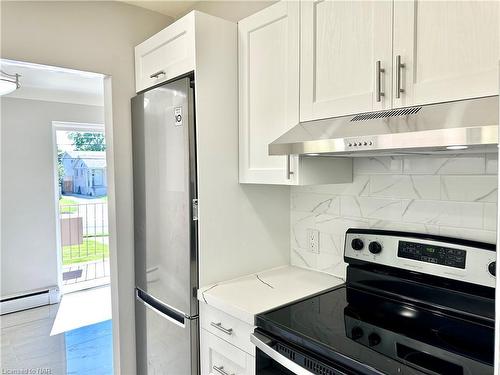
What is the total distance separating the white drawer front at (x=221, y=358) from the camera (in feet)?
4.83

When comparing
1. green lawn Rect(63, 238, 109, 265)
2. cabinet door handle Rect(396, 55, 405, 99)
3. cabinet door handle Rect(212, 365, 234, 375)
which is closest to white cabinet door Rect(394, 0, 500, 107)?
cabinet door handle Rect(396, 55, 405, 99)

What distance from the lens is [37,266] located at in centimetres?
420

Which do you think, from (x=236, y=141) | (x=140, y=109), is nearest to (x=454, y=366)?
(x=236, y=141)

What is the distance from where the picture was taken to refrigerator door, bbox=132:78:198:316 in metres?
1.69

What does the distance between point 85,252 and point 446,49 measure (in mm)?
4846

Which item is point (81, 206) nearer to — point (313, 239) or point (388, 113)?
point (313, 239)

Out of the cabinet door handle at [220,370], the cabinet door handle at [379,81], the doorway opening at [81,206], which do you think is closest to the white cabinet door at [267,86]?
the cabinet door handle at [379,81]

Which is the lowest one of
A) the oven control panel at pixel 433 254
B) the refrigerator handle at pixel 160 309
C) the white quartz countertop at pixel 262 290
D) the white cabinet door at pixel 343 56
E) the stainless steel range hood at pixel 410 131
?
the refrigerator handle at pixel 160 309

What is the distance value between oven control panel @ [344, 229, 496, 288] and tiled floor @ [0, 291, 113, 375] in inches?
84.5

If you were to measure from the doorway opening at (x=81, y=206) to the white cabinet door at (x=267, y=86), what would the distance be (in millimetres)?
3220

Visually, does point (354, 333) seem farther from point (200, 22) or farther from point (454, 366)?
point (200, 22)

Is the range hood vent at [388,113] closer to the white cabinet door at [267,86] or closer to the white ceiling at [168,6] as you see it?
the white cabinet door at [267,86]

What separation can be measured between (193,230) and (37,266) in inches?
134

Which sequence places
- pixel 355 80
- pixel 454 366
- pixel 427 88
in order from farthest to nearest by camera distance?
pixel 355 80 < pixel 427 88 < pixel 454 366
